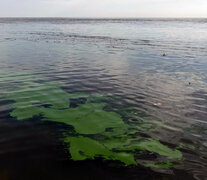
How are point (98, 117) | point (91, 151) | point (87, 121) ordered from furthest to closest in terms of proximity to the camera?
point (98, 117) → point (87, 121) → point (91, 151)

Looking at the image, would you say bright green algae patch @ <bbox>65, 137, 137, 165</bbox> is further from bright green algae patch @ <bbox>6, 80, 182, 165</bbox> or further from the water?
the water

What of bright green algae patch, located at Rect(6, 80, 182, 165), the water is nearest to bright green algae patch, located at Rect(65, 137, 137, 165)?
bright green algae patch, located at Rect(6, 80, 182, 165)

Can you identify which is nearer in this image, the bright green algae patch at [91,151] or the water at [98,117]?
the water at [98,117]

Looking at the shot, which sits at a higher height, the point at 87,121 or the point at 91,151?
the point at 87,121

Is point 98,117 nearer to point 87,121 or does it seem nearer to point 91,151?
point 87,121

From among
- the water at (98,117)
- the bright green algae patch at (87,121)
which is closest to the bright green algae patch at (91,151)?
the bright green algae patch at (87,121)

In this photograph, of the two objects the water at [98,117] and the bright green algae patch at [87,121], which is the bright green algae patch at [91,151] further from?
the water at [98,117]

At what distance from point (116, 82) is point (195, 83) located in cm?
440

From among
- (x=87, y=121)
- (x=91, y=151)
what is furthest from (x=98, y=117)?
(x=91, y=151)

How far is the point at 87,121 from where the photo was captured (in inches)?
277

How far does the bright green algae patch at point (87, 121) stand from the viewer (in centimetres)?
548

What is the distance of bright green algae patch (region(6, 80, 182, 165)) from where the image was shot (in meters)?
5.48

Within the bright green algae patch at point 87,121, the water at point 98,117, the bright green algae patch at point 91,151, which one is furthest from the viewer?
the bright green algae patch at point 87,121

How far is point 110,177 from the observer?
4.59m
